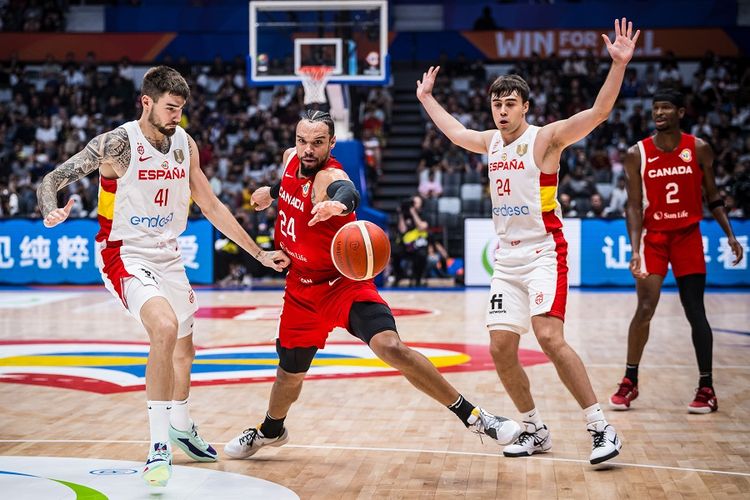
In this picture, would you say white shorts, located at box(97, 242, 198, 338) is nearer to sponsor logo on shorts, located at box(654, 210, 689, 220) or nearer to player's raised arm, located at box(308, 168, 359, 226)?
player's raised arm, located at box(308, 168, 359, 226)

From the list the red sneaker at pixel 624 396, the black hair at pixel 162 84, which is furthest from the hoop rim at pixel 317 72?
the black hair at pixel 162 84

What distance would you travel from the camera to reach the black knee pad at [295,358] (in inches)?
209

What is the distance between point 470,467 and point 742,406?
8.67ft

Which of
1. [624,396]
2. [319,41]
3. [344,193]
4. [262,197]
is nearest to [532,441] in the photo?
[624,396]

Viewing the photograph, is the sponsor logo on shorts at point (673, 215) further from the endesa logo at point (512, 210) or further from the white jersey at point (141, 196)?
the white jersey at point (141, 196)

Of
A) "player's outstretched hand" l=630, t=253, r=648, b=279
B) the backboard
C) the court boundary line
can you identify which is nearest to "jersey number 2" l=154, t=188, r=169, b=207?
the court boundary line

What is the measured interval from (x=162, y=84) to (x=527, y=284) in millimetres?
2195

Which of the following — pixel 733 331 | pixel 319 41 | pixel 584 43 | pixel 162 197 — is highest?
pixel 584 43

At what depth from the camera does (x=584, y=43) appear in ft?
79.5

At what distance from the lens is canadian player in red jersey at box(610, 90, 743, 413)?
6840mm

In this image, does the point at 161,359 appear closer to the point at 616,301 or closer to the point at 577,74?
the point at 616,301

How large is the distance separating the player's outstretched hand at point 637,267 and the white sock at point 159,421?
132 inches

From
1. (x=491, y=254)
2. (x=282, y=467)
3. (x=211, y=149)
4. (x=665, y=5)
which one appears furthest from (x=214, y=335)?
(x=665, y=5)

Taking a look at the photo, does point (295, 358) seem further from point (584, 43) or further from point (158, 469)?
point (584, 43)
